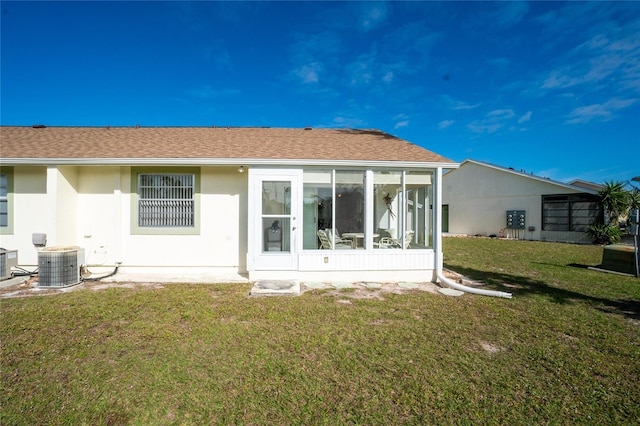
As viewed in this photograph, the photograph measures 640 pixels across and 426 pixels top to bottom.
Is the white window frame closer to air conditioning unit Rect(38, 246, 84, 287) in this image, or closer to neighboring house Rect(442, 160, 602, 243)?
air conditioning unit Rect(38, 246, 84, 287)

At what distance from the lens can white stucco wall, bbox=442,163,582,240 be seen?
18.3 metres

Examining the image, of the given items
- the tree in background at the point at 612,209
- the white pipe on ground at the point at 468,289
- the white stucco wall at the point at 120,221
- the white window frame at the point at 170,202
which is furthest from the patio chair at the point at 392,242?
the tree in background at the point at 612,209

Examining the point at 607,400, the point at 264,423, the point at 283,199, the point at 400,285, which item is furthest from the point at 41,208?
the point at 607,400

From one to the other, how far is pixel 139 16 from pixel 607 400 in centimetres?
1430

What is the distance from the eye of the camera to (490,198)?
66.6 feet

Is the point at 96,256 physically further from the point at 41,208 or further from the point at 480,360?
the point at 480,360

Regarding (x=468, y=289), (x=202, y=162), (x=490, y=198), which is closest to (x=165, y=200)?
(x=202, y=162)

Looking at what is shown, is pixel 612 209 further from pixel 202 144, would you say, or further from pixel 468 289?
pixel 202 144

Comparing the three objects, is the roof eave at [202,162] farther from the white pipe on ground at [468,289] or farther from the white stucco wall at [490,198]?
the white stucco wall at [490,198]

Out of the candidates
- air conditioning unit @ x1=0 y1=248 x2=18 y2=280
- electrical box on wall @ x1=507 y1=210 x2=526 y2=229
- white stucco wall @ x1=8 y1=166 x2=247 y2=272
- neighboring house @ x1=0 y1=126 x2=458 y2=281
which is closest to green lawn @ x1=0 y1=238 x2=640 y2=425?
neighboring house @ x1=0 y1=126 x2=458 y2=281

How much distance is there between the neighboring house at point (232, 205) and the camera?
695cm

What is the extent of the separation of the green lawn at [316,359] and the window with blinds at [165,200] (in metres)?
2.19

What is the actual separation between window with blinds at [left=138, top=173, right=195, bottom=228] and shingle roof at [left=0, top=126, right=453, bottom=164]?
71 cm

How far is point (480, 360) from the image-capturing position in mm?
3508
